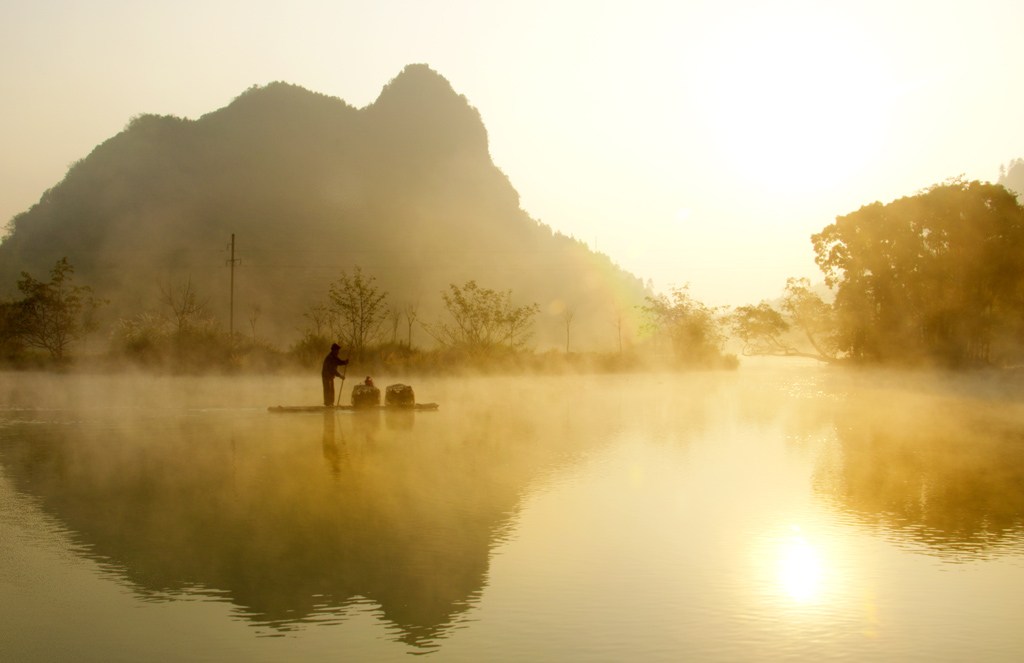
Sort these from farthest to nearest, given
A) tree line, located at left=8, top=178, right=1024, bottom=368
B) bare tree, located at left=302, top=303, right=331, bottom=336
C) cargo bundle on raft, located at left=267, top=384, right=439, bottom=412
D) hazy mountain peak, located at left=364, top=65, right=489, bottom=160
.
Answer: hazy mountain peak, located at left=364, top=65, right=489, bottom=160 < bare tree, located at left=302, top=303, right=331, bottom=336 < tree line, located at left=8, top=178, right=1024, bottom=368 < cargo bundle on raft, located at left=267, top=384, right=439, bottom=412

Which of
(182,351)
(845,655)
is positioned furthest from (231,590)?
(182,351)

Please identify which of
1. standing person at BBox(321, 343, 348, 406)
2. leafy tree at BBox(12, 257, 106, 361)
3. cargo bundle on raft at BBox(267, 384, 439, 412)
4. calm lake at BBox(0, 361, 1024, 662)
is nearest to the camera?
calm lake at BBox(0, 361, 1024, 662)

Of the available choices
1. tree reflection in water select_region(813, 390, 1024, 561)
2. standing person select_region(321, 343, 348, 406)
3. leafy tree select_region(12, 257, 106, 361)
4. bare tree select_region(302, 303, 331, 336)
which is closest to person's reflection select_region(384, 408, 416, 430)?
standing person select_region(321, 343, 348, 406)

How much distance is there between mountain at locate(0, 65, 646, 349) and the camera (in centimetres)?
7775

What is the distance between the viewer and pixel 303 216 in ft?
292

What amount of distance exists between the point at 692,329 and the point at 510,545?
142 ft

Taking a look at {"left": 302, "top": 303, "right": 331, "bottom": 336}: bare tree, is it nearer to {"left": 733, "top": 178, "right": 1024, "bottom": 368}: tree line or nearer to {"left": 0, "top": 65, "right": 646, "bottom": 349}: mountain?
{"left": 0, "top": 65, "right": 646, "bottom": 349}: mountain

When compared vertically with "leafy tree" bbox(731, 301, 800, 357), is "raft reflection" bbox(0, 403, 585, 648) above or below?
below

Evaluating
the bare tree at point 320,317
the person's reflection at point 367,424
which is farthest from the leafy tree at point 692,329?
the person's reflection at point 367,424

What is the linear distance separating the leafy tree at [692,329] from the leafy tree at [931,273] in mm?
9638

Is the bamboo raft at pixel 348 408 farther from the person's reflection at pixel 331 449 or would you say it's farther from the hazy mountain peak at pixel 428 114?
the hazy mountain peak at pixel 428 114

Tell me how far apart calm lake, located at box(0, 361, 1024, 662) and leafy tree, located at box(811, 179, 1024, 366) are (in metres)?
23.3

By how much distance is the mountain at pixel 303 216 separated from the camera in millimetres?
77750

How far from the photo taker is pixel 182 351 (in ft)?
107
